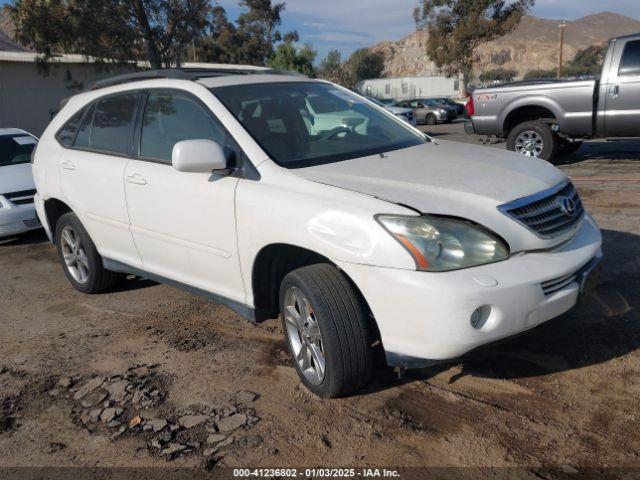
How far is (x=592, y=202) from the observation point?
23.2 feet

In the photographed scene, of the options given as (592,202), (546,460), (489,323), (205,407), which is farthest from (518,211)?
(592,202)

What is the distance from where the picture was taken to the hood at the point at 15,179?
7.44 meters

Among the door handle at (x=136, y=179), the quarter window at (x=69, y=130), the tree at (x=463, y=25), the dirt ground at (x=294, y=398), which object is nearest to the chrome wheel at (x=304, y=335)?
the dirt ground at (x=294, y=398)

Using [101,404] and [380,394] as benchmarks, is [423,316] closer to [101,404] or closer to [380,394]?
[380,394]

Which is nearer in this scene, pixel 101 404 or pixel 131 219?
pixel 101 404

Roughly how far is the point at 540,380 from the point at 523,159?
4.51ft

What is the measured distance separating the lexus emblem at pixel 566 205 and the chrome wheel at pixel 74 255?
147 inches

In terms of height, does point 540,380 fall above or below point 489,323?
below

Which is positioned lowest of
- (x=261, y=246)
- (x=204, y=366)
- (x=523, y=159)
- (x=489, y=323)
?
(x=204, y=366)

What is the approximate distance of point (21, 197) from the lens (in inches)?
294

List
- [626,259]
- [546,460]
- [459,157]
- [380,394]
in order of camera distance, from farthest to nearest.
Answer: [626,259], [459,157], [380,394], [546,460]

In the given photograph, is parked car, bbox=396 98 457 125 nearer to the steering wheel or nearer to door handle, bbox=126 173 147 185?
the steering wheel

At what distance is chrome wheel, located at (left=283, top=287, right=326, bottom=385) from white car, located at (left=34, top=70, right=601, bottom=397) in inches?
0.4

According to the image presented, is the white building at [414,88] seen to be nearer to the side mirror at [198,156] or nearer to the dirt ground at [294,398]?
the dirt ground at [294,398]
